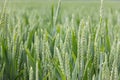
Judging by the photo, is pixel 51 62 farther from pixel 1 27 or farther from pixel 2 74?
pixel 1 27

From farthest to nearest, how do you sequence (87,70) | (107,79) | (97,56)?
(97,56) < (87,70) < (107,79)

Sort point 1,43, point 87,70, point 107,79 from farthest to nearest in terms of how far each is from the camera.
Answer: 1. point 1,43
2. point 87,70
3. point 107,79

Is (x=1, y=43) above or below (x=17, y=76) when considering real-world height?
above

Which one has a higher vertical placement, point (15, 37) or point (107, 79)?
point (15, 37)

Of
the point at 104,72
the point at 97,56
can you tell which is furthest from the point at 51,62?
the point at 104,72

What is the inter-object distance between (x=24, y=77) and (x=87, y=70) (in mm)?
250

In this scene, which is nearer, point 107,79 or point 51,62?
point 107,79

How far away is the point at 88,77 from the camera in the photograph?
90cm

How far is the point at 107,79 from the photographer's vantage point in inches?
29.4

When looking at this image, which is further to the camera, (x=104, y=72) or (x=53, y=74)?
(x=53, y=74)

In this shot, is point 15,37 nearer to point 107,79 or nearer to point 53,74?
point 53,74

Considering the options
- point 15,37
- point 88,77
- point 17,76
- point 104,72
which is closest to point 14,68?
point 17,76

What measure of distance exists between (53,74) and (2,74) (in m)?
0.18

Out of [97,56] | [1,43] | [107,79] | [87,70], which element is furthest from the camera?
[1,43]
